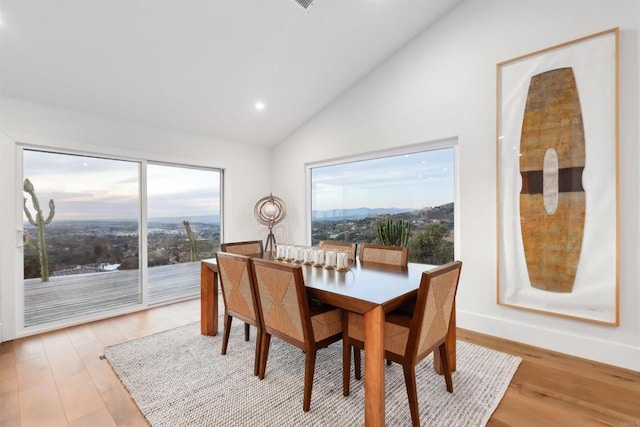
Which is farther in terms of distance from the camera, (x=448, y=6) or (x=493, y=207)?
(x=448, y=6)

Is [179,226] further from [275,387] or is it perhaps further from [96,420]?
[275,387]

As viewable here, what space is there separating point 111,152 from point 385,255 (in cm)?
318

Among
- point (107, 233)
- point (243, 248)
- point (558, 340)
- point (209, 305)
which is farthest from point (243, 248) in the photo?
point (558, 340)

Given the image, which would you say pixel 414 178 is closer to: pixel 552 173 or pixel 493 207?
pixel 493 207

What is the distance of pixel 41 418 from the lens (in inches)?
66.3

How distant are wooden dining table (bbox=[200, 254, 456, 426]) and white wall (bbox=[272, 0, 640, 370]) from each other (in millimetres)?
1003

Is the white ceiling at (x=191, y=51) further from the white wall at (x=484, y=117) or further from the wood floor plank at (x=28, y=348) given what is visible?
the wood floor plank at (x=28, y=348)

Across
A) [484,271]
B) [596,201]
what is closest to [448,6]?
[596,201]

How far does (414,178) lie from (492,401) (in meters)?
2.27

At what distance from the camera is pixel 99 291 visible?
11.0ft

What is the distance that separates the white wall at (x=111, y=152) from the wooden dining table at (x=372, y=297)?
2501 millimetres

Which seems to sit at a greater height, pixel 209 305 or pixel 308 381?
pixel 209 305

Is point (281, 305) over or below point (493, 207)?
below

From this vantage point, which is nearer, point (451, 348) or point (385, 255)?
point (451, 348)
